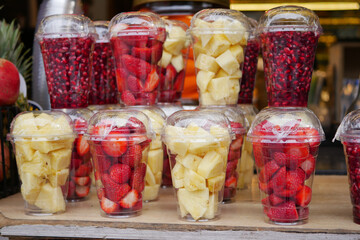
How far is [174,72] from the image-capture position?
6.77 ft

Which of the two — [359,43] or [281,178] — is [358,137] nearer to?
[281,178]

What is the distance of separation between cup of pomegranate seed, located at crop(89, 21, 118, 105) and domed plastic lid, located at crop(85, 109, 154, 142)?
19.2 inches

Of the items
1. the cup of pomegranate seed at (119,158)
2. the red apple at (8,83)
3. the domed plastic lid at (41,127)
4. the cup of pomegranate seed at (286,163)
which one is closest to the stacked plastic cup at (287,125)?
the cup of pomegranate seed at (286,163)

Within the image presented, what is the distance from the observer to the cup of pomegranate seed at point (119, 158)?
1.54m

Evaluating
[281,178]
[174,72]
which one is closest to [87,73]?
[174,72]

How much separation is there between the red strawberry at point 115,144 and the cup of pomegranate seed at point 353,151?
66 cm

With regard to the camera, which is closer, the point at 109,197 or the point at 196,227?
the point at 196,227

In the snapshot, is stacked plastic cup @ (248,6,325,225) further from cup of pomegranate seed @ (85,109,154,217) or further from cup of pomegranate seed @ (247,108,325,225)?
cup of pomegranate seed @ (85,109,154,217)

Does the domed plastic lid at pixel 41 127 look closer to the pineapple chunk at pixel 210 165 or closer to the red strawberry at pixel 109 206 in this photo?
the red strawberry at pixel 109 206

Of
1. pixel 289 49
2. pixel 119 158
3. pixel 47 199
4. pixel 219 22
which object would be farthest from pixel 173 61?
pixel 47 199

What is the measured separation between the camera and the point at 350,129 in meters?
1.46

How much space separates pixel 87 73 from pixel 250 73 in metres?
0.67

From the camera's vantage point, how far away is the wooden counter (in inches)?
56.1

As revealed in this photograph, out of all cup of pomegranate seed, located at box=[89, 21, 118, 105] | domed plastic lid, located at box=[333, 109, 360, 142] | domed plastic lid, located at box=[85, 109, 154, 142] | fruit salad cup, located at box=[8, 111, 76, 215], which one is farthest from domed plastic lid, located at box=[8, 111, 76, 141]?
domed plastic lid, located at box=[333, 109, 360, 142]
